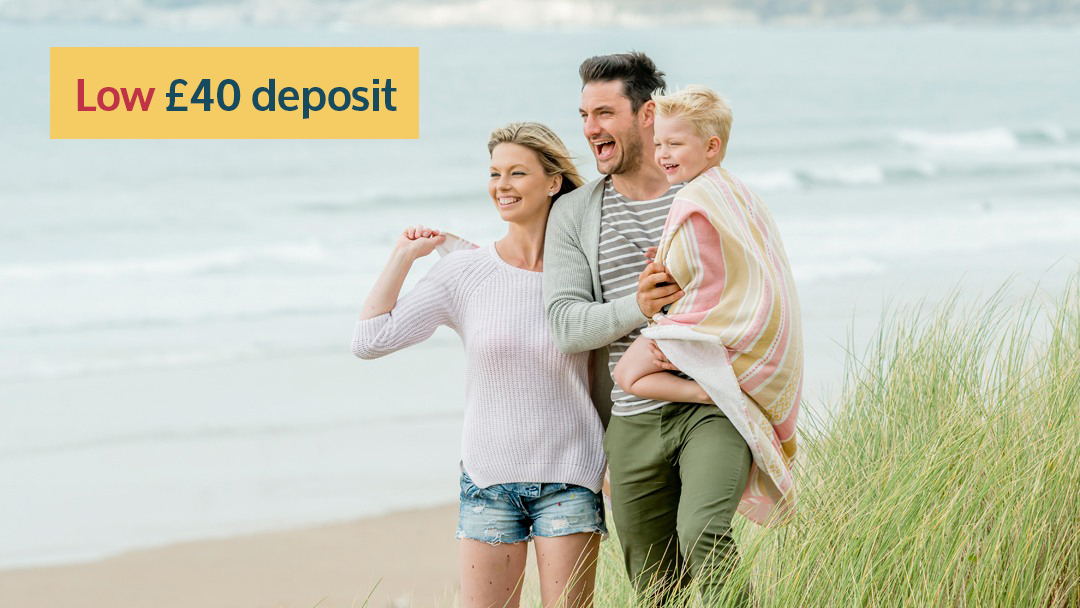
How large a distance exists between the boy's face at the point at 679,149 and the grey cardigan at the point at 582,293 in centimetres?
26

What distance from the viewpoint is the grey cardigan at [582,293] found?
10.1ft

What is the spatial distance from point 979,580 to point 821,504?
21.9 inches

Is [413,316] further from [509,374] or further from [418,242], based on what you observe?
[509,374]

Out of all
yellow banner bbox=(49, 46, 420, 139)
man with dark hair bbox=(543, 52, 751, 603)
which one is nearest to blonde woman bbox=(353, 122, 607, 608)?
man with dark hair bbox=(543, 52, 751, 603)

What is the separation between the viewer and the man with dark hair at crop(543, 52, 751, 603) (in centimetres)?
295

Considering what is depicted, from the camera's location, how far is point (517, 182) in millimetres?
3291

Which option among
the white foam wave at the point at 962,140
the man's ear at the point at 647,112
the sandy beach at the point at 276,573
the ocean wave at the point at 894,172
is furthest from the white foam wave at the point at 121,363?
the white foam wave at the point at 962,140

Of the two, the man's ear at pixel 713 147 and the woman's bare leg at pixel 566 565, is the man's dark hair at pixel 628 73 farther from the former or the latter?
the woman's bare leg at pixel 566 565

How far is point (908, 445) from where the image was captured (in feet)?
11.4

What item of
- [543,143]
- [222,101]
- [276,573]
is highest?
[222,101]

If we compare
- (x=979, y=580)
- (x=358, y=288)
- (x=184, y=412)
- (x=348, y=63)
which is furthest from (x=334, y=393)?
(x=348, y=63)

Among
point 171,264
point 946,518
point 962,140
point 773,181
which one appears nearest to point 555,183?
point 946,518

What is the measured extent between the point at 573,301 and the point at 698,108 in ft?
1.95

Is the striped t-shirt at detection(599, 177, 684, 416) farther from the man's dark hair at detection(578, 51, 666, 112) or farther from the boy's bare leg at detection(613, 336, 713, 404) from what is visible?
the man's dark hair at detection(578, 51, 666, 112)
